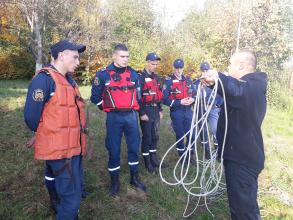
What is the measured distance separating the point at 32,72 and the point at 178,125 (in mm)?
17642

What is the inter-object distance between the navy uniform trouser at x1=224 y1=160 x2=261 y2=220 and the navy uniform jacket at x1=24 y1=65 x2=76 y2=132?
6.39 feet

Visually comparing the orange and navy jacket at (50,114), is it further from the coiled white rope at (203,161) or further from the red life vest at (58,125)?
the coiled white rope at (203,161)

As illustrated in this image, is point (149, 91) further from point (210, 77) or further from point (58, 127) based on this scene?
point (210, 77)

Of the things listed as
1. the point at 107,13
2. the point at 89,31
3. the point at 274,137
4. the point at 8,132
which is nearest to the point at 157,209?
the point at 8,132

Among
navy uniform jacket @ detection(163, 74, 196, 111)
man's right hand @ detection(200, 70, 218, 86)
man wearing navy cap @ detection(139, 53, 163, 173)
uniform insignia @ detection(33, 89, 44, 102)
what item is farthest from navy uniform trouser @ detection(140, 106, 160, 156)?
man's right hand @ detection(200, 70, 218, 86)

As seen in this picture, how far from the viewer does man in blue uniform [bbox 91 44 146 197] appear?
4.86 meters

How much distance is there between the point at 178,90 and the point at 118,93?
198 centimetres

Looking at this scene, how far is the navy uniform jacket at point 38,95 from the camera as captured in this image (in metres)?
3.35

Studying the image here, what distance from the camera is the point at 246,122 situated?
3117 millimetres

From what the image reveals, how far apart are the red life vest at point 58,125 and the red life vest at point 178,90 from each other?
3.24 m

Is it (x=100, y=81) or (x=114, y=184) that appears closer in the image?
(x=100, y=81)

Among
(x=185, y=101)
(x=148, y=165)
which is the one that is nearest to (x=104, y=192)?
(x=148, y=165)

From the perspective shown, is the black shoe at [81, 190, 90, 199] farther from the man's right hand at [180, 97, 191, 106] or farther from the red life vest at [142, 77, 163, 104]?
the man's right hand at [180, 97, 191, 106]

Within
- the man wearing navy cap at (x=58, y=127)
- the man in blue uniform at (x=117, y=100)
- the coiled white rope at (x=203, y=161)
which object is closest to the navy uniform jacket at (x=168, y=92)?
the coiled white rope at (x=203, y=161)
